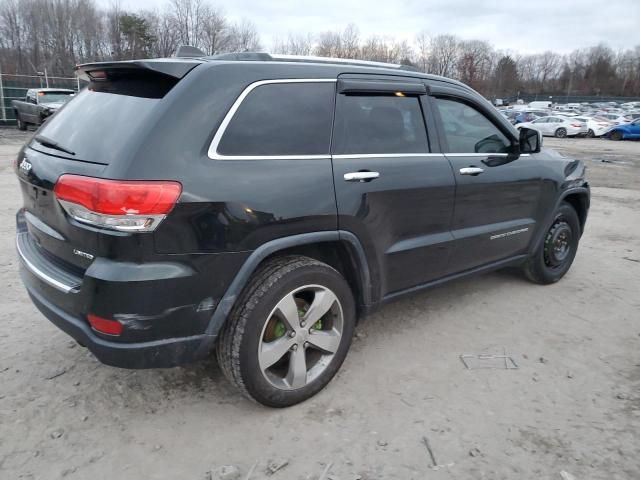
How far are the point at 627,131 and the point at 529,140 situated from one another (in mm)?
30659

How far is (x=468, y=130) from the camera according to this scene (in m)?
3.75

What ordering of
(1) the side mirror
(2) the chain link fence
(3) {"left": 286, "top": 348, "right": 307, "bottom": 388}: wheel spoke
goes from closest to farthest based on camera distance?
(3) {"left": 286, "top": 348, "right": 307, "bottom": 388}: wheel spoke → (1) the side mirror → (2) the chain link fence

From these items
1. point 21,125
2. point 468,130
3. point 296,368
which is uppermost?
point 468,130

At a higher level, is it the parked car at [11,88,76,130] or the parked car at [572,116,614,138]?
the parked car at [11,88,76,130]

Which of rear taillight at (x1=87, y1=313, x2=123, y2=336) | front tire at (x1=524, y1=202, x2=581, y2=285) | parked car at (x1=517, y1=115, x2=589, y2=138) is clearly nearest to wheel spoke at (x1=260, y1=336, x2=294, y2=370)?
rear taillight at (x1=87, y1=313, x2=123, y2=336)

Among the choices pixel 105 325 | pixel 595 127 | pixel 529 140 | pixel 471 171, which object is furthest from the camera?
pixel 595 127

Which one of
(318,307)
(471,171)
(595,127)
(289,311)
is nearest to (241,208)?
(289,311)

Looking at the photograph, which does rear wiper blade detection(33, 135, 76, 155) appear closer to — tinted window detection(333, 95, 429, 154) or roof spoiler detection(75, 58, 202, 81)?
roof spoiler detection(75, 58, 202, 81)

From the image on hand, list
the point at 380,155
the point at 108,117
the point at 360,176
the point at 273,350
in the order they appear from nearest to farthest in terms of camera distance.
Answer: the point at 108,117 < the point at 273,350 < the point at 360,176 < the point at 380,155

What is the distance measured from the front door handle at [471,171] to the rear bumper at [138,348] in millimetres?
2106

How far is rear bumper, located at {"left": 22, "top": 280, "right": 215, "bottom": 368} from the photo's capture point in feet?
7.54

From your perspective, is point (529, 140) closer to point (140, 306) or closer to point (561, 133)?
point (140, 306)

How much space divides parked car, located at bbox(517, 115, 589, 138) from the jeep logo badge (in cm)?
3149

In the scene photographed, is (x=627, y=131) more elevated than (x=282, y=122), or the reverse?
(x=282, y=122)
